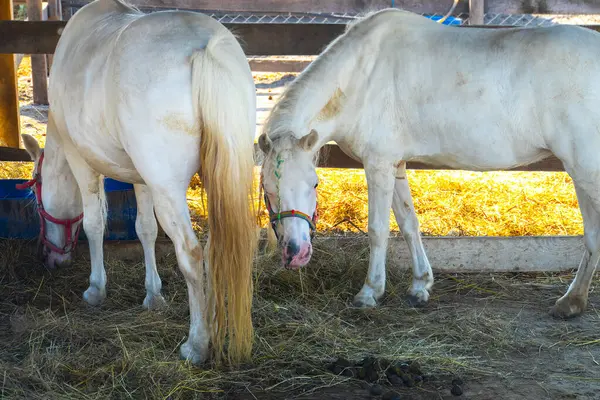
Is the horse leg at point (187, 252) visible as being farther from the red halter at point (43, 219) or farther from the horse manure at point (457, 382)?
the red halter at point (43, 219)

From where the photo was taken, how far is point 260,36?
5.30m

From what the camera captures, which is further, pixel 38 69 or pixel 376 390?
pixel 38 69

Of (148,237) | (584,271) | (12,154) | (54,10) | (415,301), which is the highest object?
(54,10)

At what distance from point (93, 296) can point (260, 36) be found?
7.26 feet

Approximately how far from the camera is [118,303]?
4.58 meters

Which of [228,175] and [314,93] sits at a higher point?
[314,93]

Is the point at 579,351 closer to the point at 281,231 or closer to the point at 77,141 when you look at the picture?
the point at 281,231

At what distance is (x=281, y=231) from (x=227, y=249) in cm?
57

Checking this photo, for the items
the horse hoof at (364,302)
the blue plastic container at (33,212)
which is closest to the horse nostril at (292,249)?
the horse hoof at (364,302)

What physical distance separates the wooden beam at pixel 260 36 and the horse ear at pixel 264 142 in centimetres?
149

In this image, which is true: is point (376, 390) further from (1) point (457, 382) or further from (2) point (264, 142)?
(2) point (264, 142)

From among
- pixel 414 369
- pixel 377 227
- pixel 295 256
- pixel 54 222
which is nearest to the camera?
pixel 414 369

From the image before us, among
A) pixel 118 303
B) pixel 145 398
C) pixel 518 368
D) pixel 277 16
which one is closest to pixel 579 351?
pixel 518 368

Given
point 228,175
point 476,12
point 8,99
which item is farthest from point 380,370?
point 8,99
